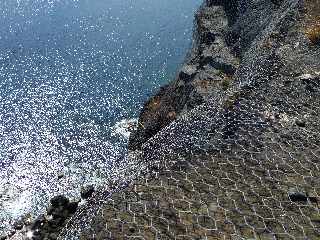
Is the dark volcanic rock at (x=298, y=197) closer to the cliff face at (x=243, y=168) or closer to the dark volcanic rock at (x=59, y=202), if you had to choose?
the cliff face at (x=243, y=168)

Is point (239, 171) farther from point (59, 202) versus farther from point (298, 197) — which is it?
point (59, 202)

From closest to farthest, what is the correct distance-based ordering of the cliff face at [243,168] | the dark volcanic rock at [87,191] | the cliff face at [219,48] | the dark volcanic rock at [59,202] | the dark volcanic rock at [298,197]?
1. the cliff face at [243,168]
2. the dark volcanic rock at [298,197]
3. the cliff face at [219,48]
4. the dark volcanic rock at [59,202]
5. the dark volcanic rock at [87,191]

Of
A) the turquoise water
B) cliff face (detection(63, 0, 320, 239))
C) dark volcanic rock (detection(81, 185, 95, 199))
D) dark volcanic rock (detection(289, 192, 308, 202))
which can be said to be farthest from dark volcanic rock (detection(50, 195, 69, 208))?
dark volcanic rock (detection(289, 192, 308, 202))

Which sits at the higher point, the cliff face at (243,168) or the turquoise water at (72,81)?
the turquoise water at (72,81)

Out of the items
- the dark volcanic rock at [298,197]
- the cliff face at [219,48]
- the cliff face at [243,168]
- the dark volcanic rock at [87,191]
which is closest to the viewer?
the cliff face at [243,168]

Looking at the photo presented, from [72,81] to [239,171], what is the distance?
58639 millimetres

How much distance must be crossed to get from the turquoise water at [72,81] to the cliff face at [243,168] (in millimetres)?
18045

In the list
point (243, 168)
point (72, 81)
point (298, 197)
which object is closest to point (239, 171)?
point (243, 168)

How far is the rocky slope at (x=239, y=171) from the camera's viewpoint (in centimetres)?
1623

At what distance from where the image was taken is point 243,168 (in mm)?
18984

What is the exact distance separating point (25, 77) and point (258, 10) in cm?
4144

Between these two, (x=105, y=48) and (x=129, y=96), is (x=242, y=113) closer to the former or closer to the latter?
(x=129, y=96)

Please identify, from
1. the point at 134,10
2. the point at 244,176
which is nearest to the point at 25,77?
the point at 134,10

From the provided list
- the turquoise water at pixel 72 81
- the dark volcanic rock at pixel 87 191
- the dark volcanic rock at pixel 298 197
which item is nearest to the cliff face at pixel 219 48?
the dark volcanic rock at pixel 87 191
